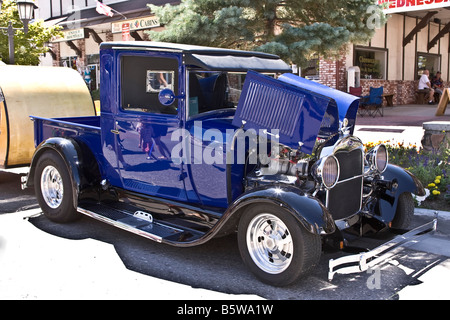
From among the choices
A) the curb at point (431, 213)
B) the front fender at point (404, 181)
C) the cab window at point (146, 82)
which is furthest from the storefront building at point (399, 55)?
the cab window at point (146, 82)

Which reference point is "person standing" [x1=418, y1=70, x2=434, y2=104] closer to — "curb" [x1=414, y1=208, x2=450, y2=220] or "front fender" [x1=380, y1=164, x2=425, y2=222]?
"curb" [x1=414, y1=208, x2=450, y2=220]

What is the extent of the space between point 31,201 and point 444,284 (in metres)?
5.20

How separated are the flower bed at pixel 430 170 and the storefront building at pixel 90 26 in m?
12.2

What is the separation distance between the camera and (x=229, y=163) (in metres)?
4.03

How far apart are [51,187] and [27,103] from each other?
191cm

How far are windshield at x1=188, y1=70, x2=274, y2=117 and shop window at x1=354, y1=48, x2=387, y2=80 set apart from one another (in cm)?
1488

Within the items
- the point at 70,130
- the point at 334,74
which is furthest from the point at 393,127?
the point at 70,130

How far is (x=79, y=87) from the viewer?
745 cm

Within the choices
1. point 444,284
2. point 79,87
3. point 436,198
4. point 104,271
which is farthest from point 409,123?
point 104,271

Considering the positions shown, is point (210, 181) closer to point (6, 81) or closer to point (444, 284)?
point (444, 284)

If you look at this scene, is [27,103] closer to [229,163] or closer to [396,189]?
[229,163]

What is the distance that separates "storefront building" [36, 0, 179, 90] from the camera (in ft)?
61.2

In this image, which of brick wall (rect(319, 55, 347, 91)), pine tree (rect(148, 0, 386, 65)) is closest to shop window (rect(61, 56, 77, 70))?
brick wall (rect(319, 55, 347, 91))

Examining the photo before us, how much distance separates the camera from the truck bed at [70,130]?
518cm
